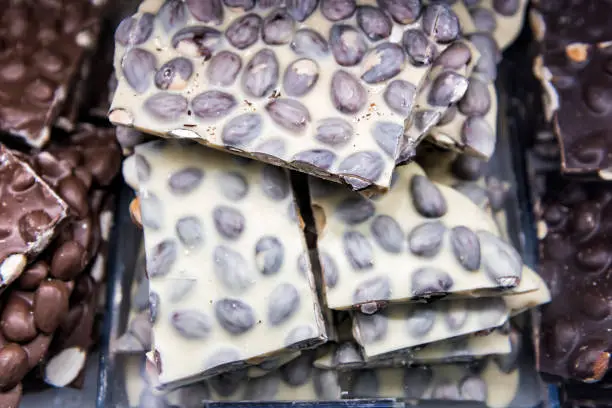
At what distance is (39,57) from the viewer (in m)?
1.68

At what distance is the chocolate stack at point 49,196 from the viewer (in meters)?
1.50

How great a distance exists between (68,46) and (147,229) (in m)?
0.56

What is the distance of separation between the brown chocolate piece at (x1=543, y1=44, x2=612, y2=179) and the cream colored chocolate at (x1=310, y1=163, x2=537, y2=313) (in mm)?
280

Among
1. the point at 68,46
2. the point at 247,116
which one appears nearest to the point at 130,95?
the point at 247,116

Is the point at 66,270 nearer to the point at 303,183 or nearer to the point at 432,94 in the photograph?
the point at 303,183

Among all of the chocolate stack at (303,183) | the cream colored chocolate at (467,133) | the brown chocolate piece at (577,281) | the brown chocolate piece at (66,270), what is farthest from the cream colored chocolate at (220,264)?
the brown chocolate piece at (577,281)

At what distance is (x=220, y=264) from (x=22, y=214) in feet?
1.49

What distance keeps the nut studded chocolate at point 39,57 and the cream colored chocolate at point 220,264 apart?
0.34 m

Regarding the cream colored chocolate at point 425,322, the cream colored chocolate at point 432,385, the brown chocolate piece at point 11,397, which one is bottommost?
the brown chocolate piece at point 11,397

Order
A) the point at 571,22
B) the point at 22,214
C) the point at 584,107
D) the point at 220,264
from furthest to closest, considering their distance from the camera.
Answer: the point at 571,22, the point at 584,107, the point at 22,214, the point at 220,264

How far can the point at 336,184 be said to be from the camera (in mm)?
1492

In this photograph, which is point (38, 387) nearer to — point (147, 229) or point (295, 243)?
point (147, 229)

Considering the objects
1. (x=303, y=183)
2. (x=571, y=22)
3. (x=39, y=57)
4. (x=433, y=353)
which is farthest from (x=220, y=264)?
(x=571, y=22)

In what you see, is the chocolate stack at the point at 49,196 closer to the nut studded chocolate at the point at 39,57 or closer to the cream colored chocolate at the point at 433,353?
the nut studded chocolate at the point at 39,57
